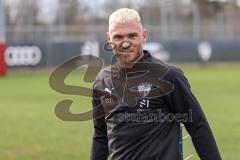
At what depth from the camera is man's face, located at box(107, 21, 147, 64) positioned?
145 inches

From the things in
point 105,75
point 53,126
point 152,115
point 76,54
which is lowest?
point 76,54

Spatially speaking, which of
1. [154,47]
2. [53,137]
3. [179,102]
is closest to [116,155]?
[179,102]

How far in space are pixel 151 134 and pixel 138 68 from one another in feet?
1.36

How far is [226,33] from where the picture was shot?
52.6 m

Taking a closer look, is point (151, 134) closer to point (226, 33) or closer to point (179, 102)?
point (179, 102)

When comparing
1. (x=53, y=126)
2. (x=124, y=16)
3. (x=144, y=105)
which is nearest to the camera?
(x=124, y=16)

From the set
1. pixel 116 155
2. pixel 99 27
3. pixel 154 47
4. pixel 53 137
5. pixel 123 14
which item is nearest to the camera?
pixel 123 14

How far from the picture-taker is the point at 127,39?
3.68m

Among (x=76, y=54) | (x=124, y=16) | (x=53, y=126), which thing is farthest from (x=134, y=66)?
(x=76, y=54)

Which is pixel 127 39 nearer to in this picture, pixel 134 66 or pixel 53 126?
pixel 134 66

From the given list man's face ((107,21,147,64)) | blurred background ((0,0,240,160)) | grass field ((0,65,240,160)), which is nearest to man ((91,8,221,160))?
man's face ((107,21,147,64))

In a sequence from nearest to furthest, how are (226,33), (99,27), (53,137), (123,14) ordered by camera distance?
1. (123,14)
2. (53,137)
3. (99,27)
4. (226,33)

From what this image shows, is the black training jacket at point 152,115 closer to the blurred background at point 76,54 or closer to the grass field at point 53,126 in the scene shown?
the blurred background at point 76,54

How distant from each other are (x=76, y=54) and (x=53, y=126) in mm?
24507
